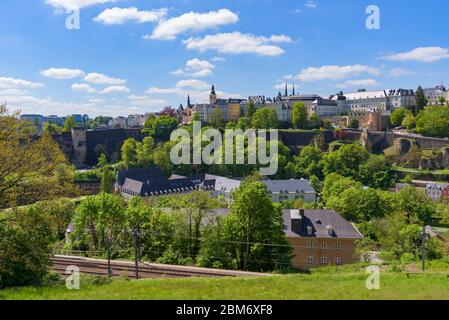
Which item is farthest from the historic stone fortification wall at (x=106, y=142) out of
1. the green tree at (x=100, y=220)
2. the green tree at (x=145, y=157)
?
the green tree at (x=100, y=220)

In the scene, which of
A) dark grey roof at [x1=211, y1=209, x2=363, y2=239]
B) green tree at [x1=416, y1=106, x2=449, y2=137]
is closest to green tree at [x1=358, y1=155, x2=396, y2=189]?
green tree at [x1=416, y1=106, x2=449, y2=137]

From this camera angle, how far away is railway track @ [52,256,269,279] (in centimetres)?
1717

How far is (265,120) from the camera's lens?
93.3 meters

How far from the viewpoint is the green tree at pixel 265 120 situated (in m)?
92.3

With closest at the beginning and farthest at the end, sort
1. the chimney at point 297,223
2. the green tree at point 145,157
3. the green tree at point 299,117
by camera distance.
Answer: the chimney at point 297,223 < the green tree at point 145,157 < the green tree at point 299,117

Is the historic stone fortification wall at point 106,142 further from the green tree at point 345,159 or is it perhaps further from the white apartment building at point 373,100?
the white apartment building at point 373,100

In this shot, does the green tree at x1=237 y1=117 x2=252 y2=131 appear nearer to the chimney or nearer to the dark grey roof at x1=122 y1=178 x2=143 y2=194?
the dark grey roof at x1=122 y1=178 x2=143 y2=194

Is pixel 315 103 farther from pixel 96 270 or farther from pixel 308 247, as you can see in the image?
pixel 96 270

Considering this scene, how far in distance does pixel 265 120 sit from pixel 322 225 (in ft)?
210

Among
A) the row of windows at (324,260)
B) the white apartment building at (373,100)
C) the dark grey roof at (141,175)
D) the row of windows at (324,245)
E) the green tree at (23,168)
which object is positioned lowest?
the row of windows at (324,260)

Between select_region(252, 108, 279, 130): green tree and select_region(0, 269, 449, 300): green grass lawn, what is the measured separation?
79.5 m

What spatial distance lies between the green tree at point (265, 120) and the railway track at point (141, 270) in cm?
7440

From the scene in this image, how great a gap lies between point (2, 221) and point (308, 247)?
2050cm
